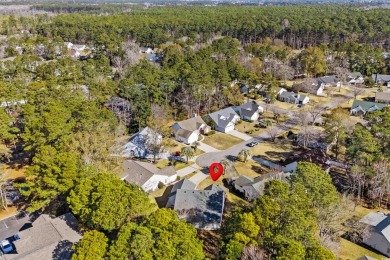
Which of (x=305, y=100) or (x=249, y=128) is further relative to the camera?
(x=305, y=100)

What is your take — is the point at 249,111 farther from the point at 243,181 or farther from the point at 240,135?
the point at 243,181

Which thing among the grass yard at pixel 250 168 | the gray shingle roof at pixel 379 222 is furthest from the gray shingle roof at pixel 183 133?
the gray shingle roof at pixel 379 222

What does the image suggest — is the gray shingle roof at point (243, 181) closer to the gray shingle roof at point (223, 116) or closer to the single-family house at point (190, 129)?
the single-family house at point (190, 129)

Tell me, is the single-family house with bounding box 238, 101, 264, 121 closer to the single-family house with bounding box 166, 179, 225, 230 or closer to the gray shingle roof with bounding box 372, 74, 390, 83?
the single-family house with bounding box 166, 179, 225, 230

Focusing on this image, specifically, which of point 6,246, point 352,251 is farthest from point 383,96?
point 6,246

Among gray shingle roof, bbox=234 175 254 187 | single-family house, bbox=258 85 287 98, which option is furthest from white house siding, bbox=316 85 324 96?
gray shingle roof, bbox=234 175 254 187

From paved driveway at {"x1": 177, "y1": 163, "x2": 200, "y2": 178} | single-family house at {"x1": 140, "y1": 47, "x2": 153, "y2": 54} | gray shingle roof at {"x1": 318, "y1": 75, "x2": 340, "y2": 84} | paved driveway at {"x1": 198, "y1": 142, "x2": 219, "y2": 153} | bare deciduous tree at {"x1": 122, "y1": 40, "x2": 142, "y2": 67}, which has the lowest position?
paved driveway at {"x1": 198, "y1": 142, "x2": 219, "y2": 153}
